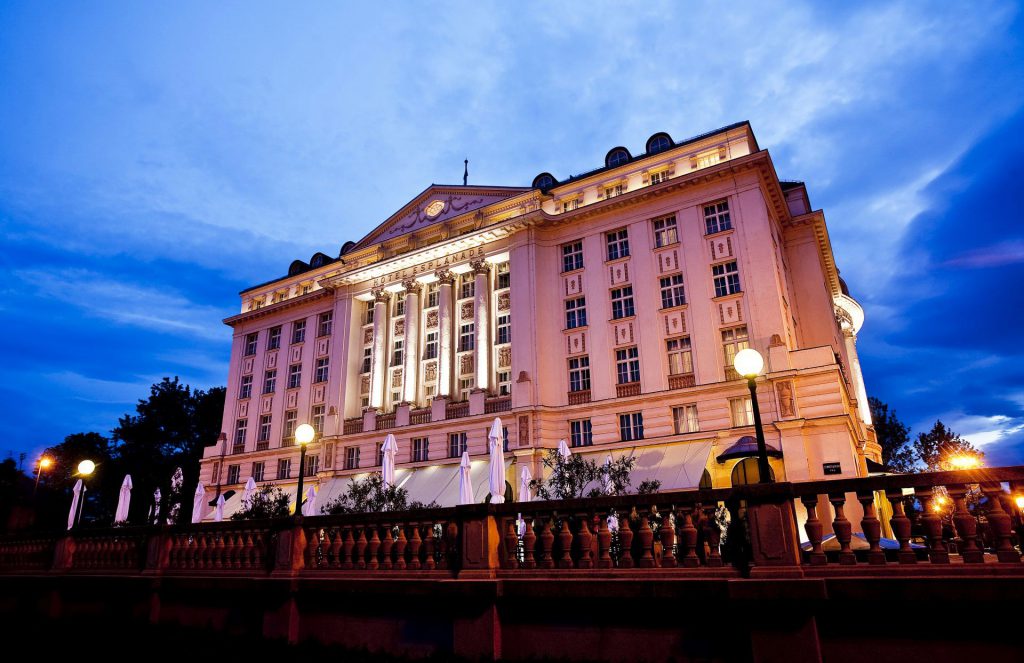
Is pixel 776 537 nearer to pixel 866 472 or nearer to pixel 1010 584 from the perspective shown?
pixel 1010 584

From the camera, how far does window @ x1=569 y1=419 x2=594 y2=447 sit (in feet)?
108

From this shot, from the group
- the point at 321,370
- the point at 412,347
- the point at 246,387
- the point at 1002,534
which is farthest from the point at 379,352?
the point at 1002,534

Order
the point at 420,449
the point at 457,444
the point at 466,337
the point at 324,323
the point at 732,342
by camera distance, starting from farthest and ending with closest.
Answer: the point at 324,323, the point at 466,337, the point at 420,449, the point at 457,444, the point at 732,342

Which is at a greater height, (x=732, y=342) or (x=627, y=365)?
(x=732, y=342)

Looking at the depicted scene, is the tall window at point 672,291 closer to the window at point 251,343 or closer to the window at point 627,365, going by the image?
the window at point 627,365

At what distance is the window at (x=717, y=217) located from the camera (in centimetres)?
3294

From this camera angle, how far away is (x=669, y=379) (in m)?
31.6

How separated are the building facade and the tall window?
0.11 meters

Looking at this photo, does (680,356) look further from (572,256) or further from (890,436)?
(890,436)

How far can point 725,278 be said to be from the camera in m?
32.0

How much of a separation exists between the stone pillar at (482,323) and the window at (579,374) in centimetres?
544

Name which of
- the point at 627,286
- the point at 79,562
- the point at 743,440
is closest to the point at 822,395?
the point at 743,440

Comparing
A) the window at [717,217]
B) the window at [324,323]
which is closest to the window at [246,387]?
the window at [324,323]

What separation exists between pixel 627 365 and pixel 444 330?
499 inches
